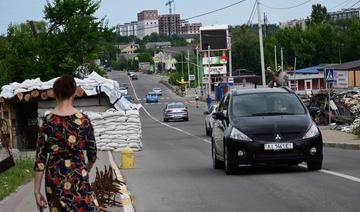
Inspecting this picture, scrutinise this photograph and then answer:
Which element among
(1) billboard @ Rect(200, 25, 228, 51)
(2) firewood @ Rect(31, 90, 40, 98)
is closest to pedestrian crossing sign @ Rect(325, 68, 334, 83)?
(2) firewood @ Rect(31, 90, 40, 98)

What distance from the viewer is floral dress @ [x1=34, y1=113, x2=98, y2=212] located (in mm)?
6660

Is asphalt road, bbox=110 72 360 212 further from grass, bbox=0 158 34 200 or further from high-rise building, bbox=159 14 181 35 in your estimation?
high-rise building, bbox=159 14 181 35

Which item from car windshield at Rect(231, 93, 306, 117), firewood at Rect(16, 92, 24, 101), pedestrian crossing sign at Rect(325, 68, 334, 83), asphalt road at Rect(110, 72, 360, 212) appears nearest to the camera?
asphalt road at Rect(110, 72, 360, 212)

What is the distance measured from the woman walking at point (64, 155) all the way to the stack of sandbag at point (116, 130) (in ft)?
77.2

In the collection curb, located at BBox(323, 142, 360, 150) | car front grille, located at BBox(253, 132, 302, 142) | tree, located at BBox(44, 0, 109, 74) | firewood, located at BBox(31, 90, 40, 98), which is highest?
tree, located at BBox(44, 0, 109, 74)

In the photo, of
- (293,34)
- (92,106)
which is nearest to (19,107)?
(92,106)

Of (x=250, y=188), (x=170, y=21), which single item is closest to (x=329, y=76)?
(x=250, y=188)

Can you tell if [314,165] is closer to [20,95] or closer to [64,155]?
[64,155]

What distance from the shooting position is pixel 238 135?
589 inches

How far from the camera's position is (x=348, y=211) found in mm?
9867

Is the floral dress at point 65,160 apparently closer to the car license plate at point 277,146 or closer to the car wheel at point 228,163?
the car license plate at point 277,146

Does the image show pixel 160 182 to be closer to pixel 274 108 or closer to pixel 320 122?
pixel 274 108

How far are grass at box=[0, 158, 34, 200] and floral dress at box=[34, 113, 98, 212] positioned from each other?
21.8 feet

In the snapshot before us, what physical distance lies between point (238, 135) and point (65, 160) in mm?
8523
